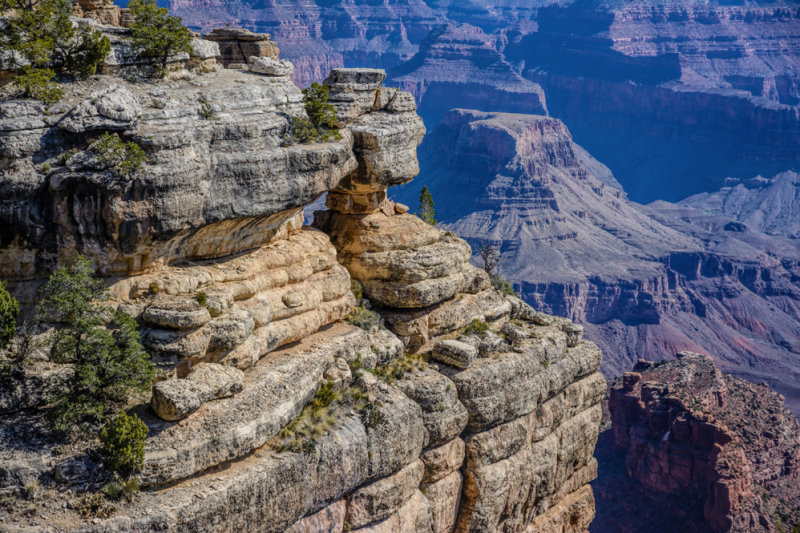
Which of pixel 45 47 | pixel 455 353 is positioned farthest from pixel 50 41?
pixel 455 353

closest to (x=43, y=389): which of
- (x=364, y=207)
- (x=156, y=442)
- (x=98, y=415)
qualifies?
(x=98, y=415)

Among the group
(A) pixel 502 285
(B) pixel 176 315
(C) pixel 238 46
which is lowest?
(A) pixel 502 285

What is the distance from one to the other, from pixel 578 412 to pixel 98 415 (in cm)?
3596

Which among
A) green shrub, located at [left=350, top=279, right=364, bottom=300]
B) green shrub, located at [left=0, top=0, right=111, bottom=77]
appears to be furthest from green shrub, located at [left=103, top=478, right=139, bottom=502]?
green shrub, located at [left=350, top=279, right=364, bottom=300]

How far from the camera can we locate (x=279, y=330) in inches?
1914

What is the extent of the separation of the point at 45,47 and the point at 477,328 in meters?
31.2

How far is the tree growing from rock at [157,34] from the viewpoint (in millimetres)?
45844

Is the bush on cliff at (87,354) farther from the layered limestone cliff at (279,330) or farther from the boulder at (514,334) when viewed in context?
the boulder at (514,334)

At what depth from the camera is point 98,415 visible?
129 ft

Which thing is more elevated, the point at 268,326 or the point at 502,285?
the point at 268,326

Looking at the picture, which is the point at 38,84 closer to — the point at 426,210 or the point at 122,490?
the point at 122,490

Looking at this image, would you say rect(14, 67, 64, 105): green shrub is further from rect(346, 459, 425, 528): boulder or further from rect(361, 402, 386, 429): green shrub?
rect(346, 459, 425, 528): boulder

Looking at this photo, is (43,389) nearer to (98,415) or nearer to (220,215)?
(98,415)

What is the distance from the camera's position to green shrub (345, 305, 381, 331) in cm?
5500
